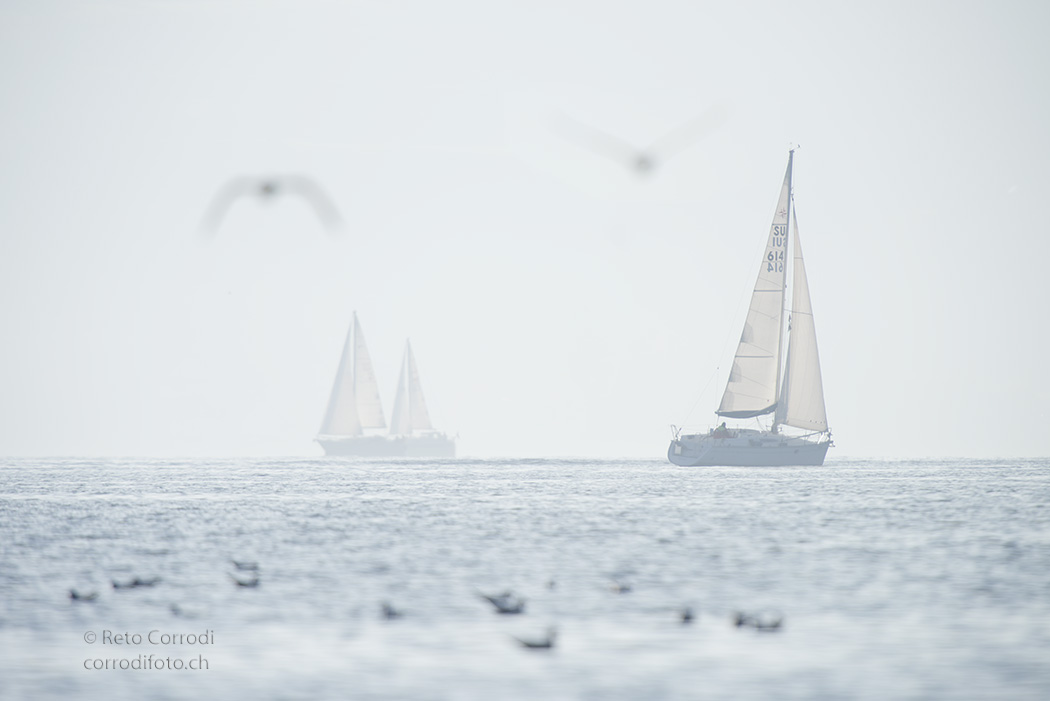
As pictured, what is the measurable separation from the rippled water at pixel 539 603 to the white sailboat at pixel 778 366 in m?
42.2

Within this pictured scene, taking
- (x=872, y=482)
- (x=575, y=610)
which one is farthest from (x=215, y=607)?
(x=872, y=482)

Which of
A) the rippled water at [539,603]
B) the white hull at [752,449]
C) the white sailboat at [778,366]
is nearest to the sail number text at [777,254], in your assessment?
the white sailboat at [778,366]

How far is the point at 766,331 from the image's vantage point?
108875 millimetres

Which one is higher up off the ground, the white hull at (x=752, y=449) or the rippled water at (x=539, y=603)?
the white hull at (x=752, y=449)

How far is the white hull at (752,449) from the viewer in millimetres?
106562

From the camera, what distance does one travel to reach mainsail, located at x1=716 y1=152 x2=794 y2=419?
356ft

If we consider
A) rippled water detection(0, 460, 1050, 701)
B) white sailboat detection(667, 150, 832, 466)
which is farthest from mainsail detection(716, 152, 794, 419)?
rippled water detection(0, 460, 1050, 701)

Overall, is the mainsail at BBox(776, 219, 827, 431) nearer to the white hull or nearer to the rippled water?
the white hull

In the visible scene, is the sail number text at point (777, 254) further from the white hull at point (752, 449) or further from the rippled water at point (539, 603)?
the rippled water at point (539, 603)

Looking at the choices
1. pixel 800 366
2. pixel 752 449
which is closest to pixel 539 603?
pixel 752 449

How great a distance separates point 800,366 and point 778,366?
71.2 inches

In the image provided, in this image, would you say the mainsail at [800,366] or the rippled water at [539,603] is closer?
the rippled water at [539,603]

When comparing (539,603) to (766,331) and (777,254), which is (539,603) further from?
(777,254)

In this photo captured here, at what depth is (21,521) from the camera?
2398 inches
